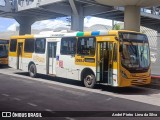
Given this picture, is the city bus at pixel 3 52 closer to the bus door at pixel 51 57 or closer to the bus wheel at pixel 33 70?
the bus wheel at pixel 33 70

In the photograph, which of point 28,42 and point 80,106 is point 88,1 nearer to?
point 28,42

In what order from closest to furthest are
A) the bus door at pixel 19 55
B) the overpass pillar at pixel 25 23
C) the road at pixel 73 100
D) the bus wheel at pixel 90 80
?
1. the road at pixel 73 100
2. the bus wheel at pixel 90 80
3. the bus door at pixel 19 55
4. the overpass pillar at pixel 25 23

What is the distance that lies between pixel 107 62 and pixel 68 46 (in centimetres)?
338

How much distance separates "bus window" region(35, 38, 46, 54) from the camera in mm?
19266

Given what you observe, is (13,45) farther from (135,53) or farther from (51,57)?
(135,53)

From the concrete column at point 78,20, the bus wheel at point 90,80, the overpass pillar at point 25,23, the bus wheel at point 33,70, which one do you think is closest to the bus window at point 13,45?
the bus wheel at point 33,70

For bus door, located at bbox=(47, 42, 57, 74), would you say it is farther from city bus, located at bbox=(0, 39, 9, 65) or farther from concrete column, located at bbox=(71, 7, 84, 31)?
concrete column, located at bbox=(71, 7, 84, 31)

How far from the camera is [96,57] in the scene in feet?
49.9

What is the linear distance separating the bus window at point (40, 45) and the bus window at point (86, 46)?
3.47 m

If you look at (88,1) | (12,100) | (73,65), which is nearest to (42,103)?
(12,100)

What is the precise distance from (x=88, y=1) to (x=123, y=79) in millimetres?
21808

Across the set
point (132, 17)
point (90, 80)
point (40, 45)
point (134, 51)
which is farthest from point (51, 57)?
point (132, 17)

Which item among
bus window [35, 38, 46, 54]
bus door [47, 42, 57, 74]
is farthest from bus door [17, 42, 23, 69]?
bus door [47, 42, 57, 74]

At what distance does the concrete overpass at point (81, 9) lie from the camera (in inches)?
953
